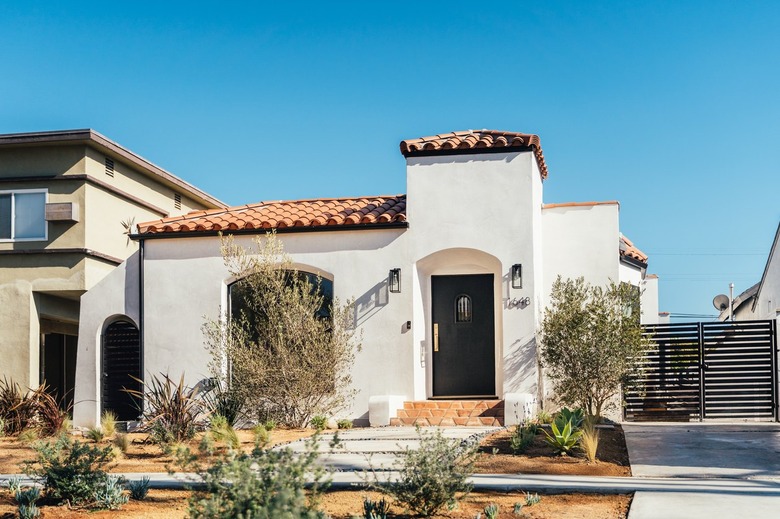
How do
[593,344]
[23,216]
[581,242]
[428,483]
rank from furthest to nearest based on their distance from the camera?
[23,216] < [581,242] < [593,344] < [428,483]

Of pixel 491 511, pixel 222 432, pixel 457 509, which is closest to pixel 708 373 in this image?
pixel 222 432

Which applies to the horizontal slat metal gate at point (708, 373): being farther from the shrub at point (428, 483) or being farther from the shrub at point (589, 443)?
the shrub at point (428, 483)

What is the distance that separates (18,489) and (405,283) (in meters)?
8.91

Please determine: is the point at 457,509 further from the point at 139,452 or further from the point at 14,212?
the point at 14,212

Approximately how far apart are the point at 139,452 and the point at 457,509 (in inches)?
229

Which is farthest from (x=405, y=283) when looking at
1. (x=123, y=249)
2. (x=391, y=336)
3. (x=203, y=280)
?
(x=123, y=249)

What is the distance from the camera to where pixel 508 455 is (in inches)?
436

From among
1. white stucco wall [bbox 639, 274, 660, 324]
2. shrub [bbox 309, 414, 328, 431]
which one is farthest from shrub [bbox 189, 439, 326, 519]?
white stucco wall [bbox 639, 274, 660, 324]

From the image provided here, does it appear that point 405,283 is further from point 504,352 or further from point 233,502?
point 233,502

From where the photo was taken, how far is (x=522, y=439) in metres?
11.4

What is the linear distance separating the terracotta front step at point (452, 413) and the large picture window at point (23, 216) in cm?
963

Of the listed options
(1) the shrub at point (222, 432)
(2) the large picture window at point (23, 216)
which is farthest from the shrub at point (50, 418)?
(2) the large picture window at point (23, 216)

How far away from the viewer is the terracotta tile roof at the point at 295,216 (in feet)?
56.0

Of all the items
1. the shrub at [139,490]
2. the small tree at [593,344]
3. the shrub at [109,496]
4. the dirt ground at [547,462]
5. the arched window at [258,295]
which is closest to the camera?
the shrub at [109,496]
